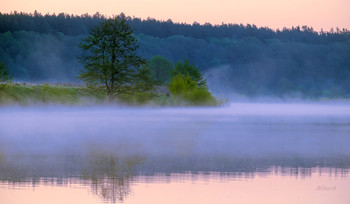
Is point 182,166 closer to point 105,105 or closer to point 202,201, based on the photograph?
point 202,201

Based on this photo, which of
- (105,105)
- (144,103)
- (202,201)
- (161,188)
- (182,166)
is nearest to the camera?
(202,201)

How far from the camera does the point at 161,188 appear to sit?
42.1 ft

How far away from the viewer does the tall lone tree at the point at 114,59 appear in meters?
57.8

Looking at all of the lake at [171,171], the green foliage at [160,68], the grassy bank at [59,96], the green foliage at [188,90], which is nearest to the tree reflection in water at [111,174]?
the lake at [171,171]

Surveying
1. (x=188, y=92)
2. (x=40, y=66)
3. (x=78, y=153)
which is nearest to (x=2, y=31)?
(x=40, y=66)

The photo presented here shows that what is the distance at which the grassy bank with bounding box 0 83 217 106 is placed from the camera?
5725 cm

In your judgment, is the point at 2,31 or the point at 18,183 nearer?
the point at 18,183

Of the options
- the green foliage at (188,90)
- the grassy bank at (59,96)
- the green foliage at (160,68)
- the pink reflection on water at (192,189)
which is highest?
the green foliage at (160,68)

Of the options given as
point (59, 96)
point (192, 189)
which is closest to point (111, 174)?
point (192, 189)

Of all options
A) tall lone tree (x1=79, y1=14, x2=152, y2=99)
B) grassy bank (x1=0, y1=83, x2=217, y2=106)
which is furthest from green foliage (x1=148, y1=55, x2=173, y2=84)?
tall lone tree (x1=79, y1=14, x2=152, y2=99)

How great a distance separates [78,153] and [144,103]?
168 ft

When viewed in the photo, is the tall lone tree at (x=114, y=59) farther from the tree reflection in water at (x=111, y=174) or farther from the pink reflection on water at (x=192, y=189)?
the pink reflection on water at (x=192, y=189)

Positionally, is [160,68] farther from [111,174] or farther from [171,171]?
[111,174]

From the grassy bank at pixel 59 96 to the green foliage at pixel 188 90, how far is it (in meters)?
2.54
